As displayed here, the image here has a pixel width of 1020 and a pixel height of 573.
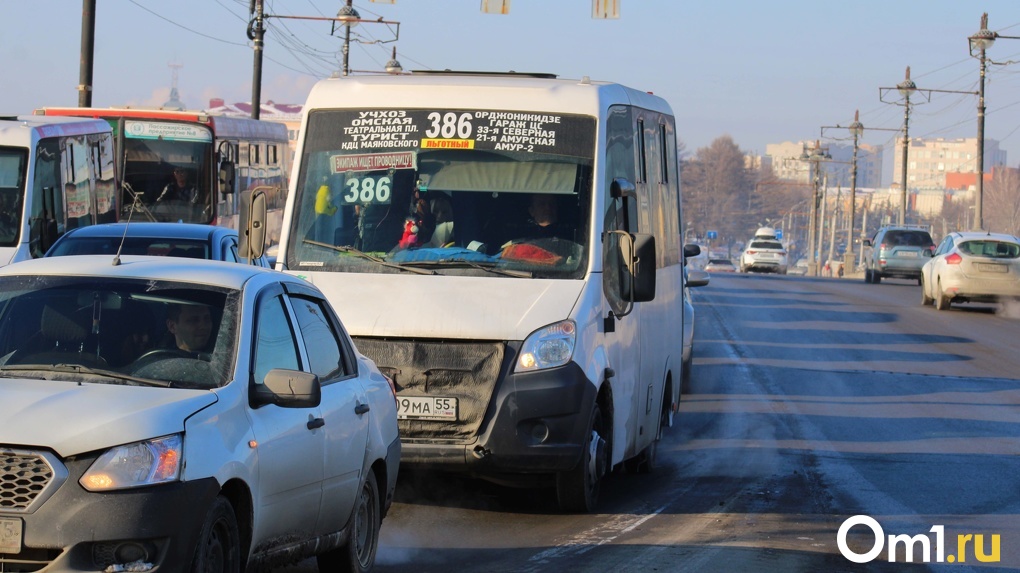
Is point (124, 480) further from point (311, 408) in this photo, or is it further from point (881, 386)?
point (881, 386)

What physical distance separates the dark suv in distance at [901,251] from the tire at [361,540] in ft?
132

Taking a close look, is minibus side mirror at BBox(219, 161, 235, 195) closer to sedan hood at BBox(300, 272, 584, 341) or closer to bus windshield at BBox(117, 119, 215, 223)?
bus windshield at BBox(117, 119, 215, 223)

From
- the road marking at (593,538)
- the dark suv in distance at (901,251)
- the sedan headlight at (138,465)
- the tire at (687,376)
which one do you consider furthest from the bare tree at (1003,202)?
the sedan headlight at (138,465)

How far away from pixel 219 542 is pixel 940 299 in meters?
27.3

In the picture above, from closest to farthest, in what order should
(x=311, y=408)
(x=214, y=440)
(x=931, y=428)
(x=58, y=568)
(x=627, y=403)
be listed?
(x=58, y=568) < (x=214, y=440) < (x=311, y=408) < (x=627, y=403) < (x=931, y=428)

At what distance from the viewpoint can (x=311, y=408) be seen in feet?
20.2

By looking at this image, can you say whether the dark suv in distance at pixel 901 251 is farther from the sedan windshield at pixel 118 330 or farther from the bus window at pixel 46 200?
the sedan windshield at pixel 118 330

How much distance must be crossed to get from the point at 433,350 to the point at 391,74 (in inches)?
93.3

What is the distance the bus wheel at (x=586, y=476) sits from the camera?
891 centimetres

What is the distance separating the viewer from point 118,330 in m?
5.86

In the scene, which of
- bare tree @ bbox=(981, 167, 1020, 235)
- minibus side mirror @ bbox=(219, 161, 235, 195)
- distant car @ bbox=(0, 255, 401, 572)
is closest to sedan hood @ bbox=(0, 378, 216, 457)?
distant car @ bbox=(0, 255, 401, 572)

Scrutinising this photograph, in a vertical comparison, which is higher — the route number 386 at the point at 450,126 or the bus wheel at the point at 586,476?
the route number 386 at the point at 450,126

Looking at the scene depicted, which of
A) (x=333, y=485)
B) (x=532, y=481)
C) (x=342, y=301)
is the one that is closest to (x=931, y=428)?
(x=532, y=481)

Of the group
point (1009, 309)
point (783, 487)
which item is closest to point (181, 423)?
point (783, 487)
